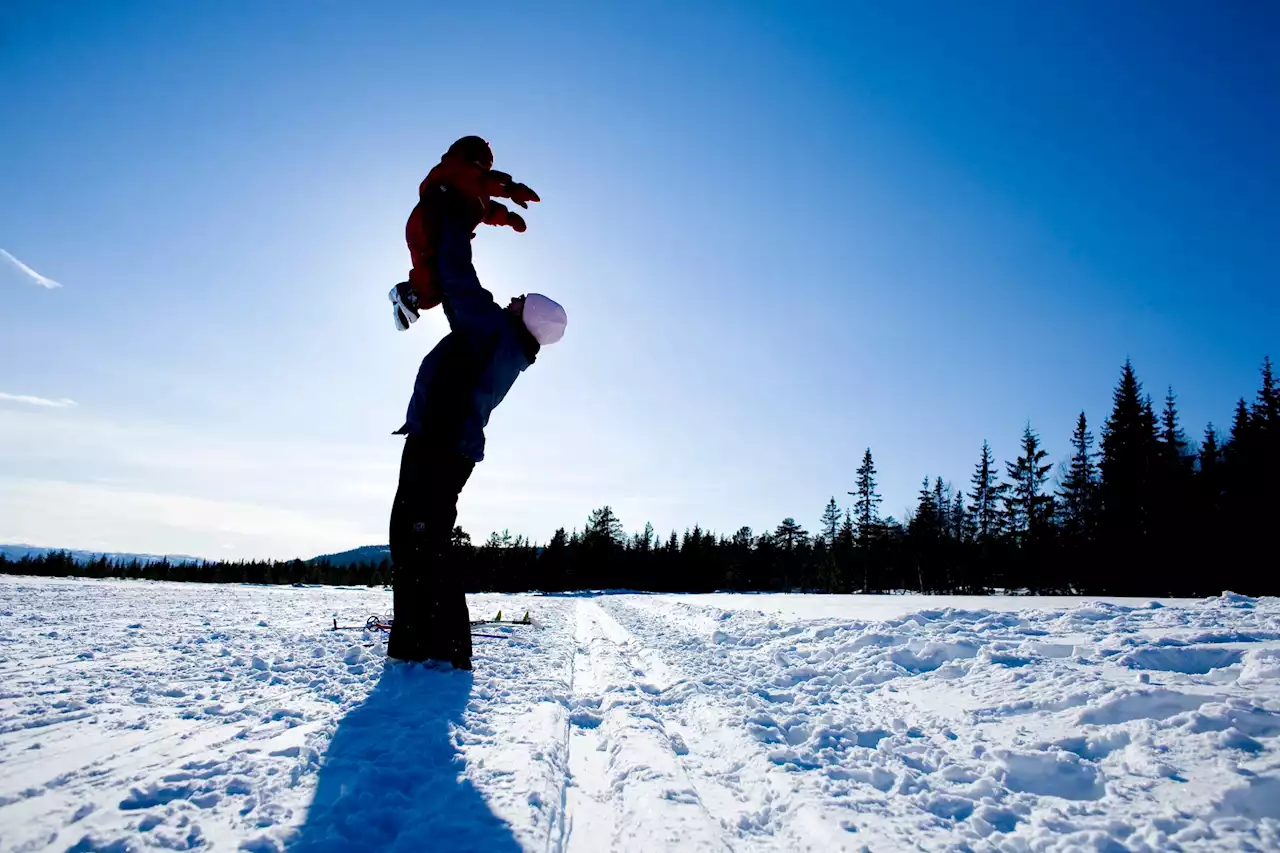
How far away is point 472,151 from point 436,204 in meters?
0.40

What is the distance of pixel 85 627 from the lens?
3.01 meters

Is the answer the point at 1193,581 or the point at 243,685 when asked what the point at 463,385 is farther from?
the point at 1193,581

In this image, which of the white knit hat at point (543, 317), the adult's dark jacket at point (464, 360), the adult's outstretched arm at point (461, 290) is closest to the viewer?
Answer: the adult's dark jacket at point (464, 360)

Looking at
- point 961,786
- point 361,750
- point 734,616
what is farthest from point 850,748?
point 734,616

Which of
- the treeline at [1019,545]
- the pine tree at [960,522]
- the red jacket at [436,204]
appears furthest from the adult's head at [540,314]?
the pine tree at [960,522]

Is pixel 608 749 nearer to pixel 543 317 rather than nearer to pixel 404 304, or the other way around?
pixel 543 317

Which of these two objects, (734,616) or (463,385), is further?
(734,616)

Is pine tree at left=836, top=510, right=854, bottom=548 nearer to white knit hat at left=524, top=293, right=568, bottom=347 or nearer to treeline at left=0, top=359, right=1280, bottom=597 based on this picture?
treeline at left=0, top=359, right=1280, bottom=597

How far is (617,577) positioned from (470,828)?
61.6 m

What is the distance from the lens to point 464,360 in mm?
3053

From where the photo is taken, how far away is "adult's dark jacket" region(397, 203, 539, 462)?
297cm

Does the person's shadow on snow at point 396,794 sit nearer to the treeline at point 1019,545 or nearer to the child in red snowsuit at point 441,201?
the child in red snowsuit at point 441,201

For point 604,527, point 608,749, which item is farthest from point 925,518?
point 608,749

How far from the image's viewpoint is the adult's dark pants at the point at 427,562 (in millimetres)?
2740
